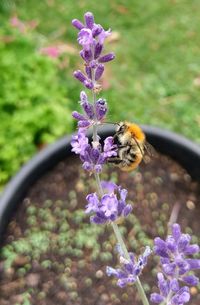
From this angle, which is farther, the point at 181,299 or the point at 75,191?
the point at 75,191

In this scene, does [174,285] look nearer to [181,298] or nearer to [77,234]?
[181,298]

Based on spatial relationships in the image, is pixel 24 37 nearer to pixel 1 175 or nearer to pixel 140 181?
pixel 1 175

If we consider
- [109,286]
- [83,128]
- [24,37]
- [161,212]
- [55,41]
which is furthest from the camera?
Result: [55,41]

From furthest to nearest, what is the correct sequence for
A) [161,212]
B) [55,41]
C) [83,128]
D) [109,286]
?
[55,41] → [161,212] → [109,286] → [83,128]

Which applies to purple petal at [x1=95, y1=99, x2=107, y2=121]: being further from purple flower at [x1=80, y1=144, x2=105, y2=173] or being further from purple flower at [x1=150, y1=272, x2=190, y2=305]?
purple flower at [x1=150, y1=272, x2=190, y2=305]

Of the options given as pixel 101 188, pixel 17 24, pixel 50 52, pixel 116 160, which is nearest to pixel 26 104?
pixel 50 52

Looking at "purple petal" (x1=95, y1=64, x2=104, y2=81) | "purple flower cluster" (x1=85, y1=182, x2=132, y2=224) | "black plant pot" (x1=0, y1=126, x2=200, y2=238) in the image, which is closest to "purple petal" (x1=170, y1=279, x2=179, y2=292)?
"purple flower cluster" (x1=85, y1=182, x2=132, y2=224)

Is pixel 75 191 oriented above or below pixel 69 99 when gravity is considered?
below

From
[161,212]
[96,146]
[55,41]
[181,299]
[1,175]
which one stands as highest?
[55,41]

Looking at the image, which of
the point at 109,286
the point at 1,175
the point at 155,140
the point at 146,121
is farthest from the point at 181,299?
the point at 146,121
